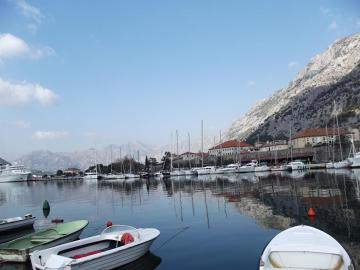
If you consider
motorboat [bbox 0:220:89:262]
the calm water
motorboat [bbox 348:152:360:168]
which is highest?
motorboat [bbox 348:152:360:168]

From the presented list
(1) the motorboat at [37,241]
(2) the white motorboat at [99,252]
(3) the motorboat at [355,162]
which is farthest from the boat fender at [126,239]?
(3) the motorboat at [355,162]

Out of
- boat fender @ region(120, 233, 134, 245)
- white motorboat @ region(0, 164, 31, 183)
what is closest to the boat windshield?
boat fender @ region(120, 233, 134, 245)

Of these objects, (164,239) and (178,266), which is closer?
(178,266)

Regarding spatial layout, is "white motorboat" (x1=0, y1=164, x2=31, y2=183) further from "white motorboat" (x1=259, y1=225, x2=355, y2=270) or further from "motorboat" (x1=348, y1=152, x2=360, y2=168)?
"white motorboat" (x1=259, y1=225, x2=355, y2=270)

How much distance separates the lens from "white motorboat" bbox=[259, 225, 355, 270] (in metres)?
12.8

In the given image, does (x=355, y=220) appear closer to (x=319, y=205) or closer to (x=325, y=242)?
(x=319, y=205)

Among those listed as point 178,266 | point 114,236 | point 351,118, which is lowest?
point 178,266

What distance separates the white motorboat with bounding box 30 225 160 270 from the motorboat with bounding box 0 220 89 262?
3.12 meters

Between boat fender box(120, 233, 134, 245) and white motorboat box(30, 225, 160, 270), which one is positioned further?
boat fender box(120, 233, 134, 245)

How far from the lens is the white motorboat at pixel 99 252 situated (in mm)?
14828

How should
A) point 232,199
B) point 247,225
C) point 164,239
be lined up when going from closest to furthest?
1. point 164,239
2. point 247,225
3. point 232,199

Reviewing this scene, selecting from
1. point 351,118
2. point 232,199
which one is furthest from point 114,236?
point 351,118

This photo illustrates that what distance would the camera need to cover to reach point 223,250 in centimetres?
1992

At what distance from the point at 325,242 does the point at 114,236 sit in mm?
10653
